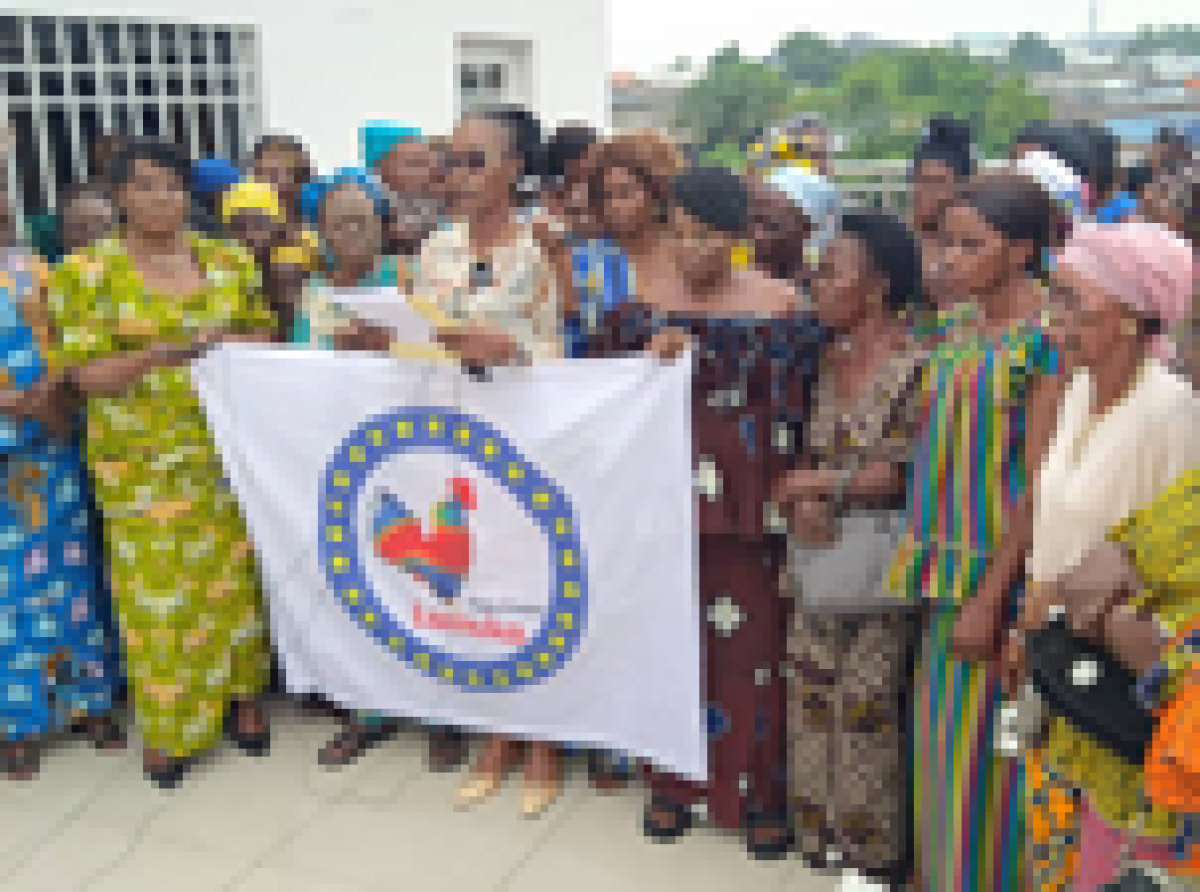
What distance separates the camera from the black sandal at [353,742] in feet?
12.0

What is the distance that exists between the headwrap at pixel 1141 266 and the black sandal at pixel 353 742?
2697mm

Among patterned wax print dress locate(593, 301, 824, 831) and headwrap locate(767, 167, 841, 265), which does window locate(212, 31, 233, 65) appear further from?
patterned wax print dress locate(593, 301, 824, 831)

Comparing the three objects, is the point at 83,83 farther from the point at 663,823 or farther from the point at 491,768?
the point at 663,823

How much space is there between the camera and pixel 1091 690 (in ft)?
6.04

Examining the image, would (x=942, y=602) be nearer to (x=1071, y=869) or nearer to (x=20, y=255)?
(x=1071, y=869)

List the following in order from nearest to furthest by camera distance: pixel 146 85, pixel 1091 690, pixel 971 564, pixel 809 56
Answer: pixel 1091 690
pixel 971 564
pixel 146 85
pixel 809 56

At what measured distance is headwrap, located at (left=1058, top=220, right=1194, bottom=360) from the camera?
1.88 metres

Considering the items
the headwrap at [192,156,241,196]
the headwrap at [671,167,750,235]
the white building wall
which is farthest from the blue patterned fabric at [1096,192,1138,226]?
the white building wall

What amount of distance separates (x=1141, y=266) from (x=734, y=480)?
1.18 meters

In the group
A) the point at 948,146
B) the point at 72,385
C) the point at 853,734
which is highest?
the point at 948,146

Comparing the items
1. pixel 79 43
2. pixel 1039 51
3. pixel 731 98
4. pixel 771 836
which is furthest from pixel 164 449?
pixel 1039 51

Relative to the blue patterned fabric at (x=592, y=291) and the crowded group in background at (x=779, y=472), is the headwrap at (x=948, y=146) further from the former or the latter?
the blue patterned fabric at (x=592, y=291)

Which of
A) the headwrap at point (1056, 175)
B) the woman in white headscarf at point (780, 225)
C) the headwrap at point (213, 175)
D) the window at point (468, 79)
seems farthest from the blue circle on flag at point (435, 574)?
the window at point (468, 79)

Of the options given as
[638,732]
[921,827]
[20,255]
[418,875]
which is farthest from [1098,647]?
[20,255]
